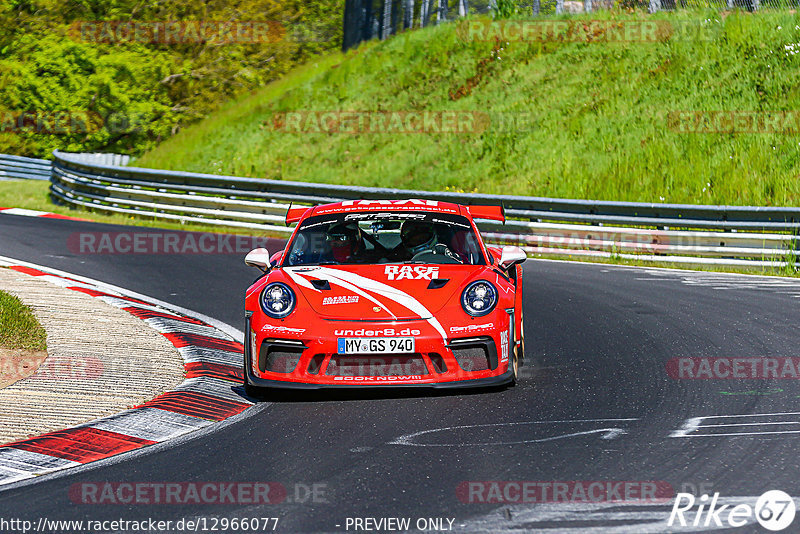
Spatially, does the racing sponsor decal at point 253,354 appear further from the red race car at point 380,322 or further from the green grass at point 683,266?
the green grass at point 683,266

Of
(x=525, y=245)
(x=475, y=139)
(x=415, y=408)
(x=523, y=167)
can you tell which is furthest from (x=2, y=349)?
(x=475, y=139)

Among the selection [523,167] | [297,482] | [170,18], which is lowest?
[297,482]

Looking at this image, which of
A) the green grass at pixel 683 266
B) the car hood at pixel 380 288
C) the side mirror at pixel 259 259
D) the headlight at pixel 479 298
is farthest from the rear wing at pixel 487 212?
the green grass at pixel 683 266

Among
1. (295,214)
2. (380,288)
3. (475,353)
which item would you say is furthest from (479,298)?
(295,214)

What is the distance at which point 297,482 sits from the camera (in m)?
5.20

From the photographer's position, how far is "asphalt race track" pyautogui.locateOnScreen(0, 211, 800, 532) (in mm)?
4711

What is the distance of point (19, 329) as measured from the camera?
8.84 meters

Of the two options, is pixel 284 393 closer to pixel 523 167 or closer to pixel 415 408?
pixel 415 408

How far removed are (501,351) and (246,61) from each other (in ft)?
120

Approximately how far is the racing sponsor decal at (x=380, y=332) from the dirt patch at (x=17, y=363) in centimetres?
246

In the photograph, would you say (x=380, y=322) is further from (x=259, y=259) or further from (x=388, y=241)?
(x=388, y=241)

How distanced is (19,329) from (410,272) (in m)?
3.49

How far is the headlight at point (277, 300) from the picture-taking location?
23.4 ft

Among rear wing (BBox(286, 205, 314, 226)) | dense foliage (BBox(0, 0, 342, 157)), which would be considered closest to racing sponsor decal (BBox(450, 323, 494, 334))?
rear wing (BBox(286, 205, 314, 226))
